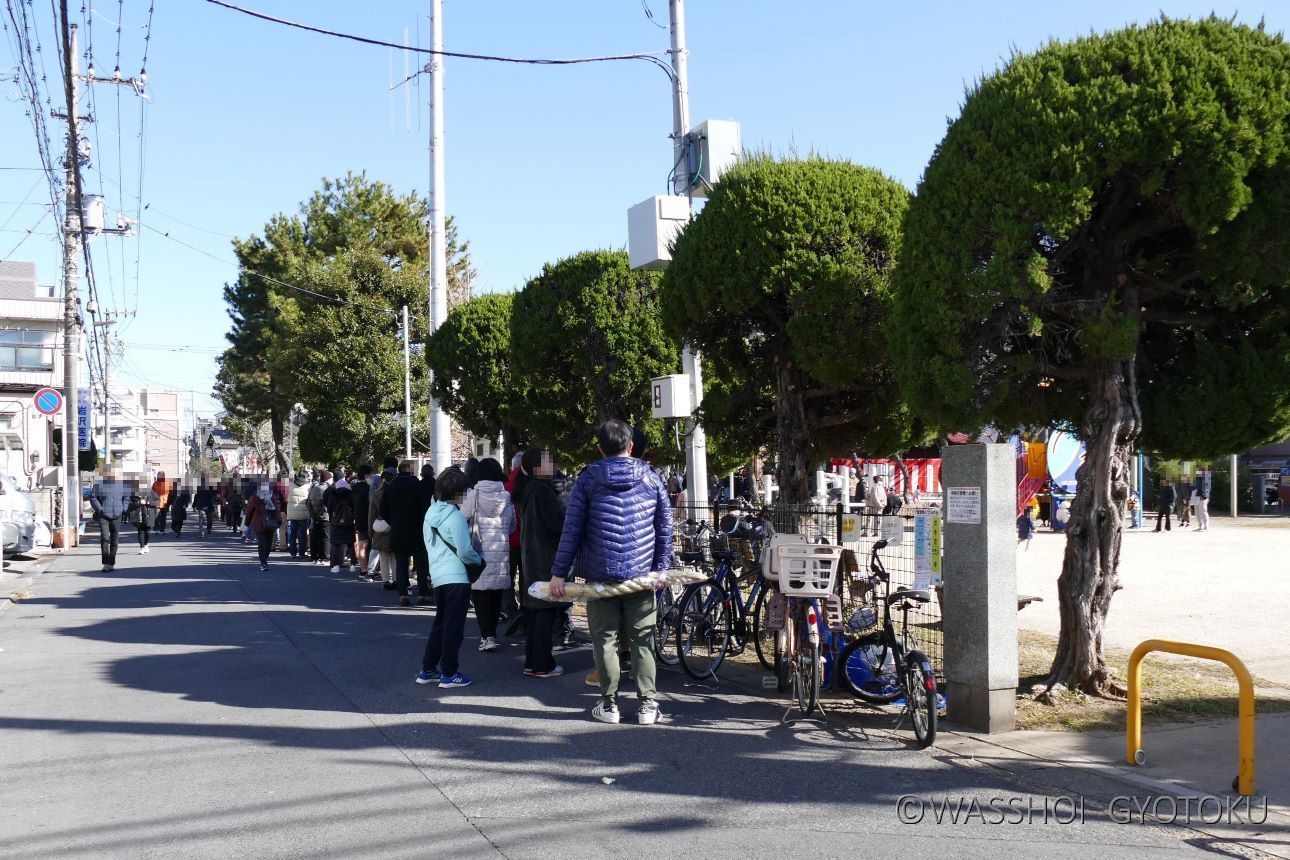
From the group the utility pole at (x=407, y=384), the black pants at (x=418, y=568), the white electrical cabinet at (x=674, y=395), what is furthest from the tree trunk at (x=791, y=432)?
the utility pole at (x=407, y=384)

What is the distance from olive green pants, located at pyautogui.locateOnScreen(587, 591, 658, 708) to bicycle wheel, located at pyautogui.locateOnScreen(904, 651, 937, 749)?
66.3 inches

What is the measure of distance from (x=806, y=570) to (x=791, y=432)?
135 inches

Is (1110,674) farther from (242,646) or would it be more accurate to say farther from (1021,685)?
(242,646)

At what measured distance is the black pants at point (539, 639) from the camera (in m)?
8.84

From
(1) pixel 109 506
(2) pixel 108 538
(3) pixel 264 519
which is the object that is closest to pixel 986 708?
(3) pixel 264 519

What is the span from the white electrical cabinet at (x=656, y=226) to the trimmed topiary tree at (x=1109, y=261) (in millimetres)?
4162

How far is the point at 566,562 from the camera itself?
7012 mm

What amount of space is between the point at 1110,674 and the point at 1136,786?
222 centimetres

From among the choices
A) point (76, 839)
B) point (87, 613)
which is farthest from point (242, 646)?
point (76, 839)

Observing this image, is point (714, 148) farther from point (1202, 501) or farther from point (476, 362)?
point (1202, 501)

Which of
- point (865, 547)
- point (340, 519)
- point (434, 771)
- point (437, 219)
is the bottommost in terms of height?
point (434, 771)

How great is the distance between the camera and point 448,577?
26.9ft

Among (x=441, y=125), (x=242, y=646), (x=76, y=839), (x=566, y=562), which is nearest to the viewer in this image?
(x=76, y=839)

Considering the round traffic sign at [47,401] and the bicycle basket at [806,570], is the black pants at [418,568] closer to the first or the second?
the bicycle basket at [806,570]
